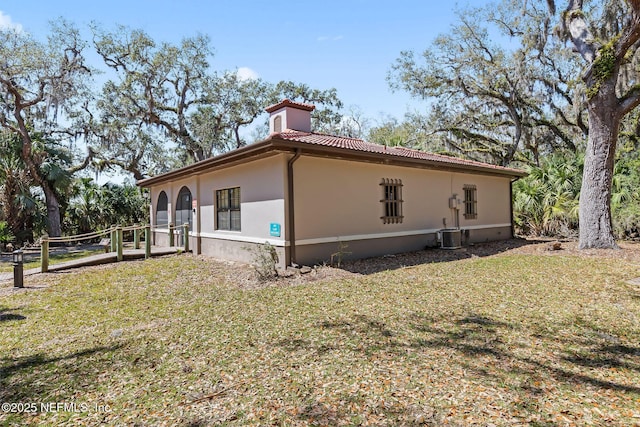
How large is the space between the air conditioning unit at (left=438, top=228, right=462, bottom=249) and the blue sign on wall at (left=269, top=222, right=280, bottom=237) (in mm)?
5597

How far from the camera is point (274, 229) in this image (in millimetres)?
8180

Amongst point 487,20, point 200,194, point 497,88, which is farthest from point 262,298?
point 487,20

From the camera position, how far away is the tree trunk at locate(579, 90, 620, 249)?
31.6 ft

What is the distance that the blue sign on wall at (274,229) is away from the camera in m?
8.07

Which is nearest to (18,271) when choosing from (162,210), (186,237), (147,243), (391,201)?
(147,243)

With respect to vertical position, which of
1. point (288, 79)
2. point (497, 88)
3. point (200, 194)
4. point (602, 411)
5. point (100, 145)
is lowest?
point (602, 411)

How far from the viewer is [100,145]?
22.3 m

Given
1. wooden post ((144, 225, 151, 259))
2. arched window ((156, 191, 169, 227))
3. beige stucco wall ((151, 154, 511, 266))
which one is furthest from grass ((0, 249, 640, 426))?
arched window ((156, 191, 169, 227))

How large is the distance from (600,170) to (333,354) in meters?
10.1

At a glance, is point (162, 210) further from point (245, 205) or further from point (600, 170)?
point (600, 170)

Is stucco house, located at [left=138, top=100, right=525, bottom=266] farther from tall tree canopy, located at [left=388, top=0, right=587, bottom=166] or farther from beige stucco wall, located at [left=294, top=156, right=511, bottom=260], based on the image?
tall tree canopy, located at [left=388, top=0, right=587, bottom=166]

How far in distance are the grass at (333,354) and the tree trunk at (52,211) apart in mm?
13116

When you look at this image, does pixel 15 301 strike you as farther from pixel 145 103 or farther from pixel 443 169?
pixel 145 103

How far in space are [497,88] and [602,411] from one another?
19084 mm
